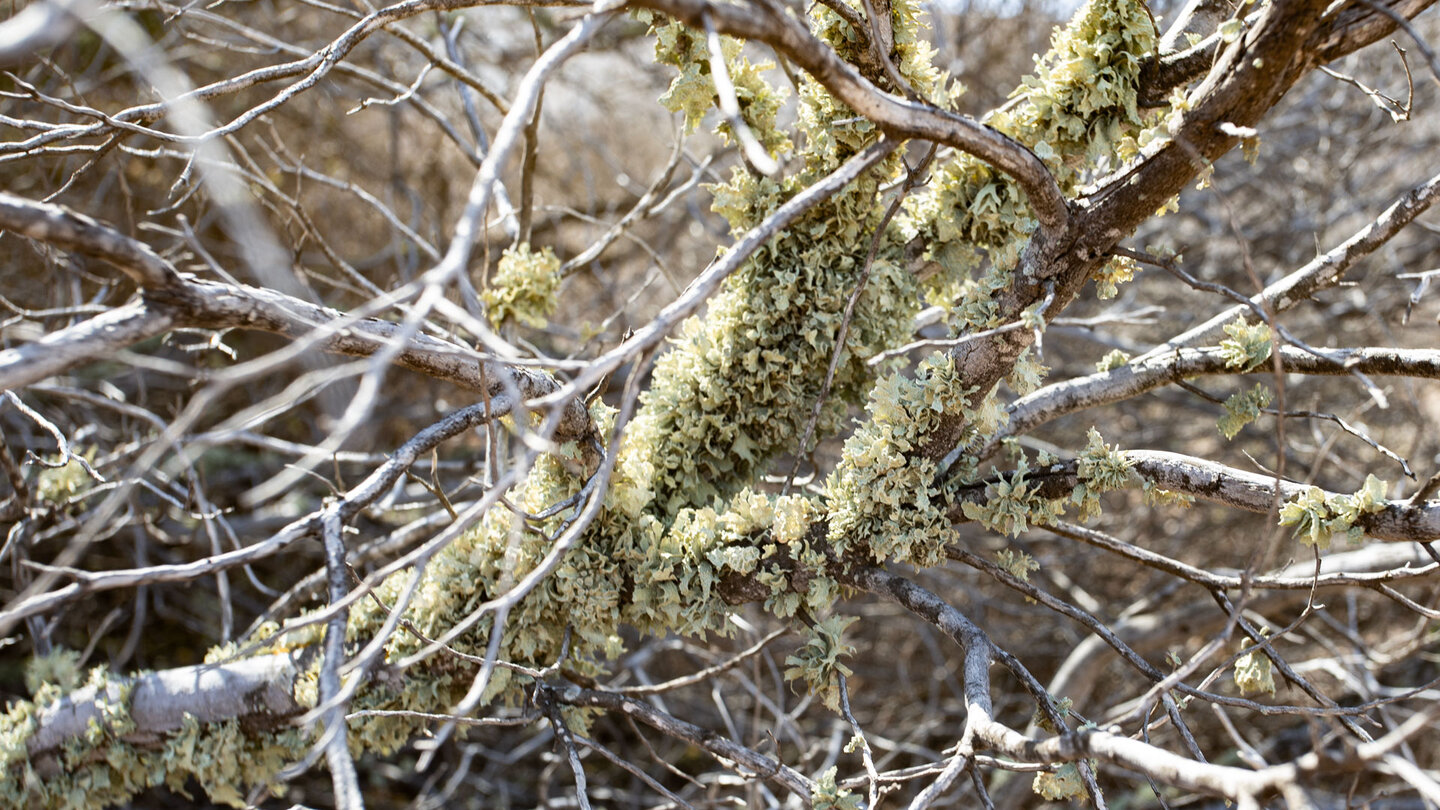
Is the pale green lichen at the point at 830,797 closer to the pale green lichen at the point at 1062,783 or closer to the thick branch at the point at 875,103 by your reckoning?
the pale green lichen at the point at 1062,783

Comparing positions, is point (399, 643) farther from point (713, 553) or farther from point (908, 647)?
point (908, 647)

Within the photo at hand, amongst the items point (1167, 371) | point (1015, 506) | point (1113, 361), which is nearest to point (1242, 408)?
point (1167, 371)

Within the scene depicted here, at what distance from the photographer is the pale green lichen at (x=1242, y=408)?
1874 mm

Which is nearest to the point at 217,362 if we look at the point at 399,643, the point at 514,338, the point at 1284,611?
the point at 514,338

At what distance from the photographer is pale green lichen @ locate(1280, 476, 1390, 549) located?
1609 millimetres

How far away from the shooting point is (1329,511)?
5.43ft

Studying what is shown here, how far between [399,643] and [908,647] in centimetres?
309

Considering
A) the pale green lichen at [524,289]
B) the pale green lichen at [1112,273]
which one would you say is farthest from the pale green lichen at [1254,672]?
the pale green lichen at [524,289]

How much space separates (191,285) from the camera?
1.27 m

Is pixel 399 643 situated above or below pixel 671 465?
below

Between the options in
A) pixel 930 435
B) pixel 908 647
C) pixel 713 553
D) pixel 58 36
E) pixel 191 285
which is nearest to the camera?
pixel 58 36

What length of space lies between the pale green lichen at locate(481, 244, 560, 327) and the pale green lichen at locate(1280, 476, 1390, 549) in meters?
1.78

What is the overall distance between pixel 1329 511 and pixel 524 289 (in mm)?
1893

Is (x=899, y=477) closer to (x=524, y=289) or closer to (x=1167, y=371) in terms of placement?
(x=1167, y=371)
